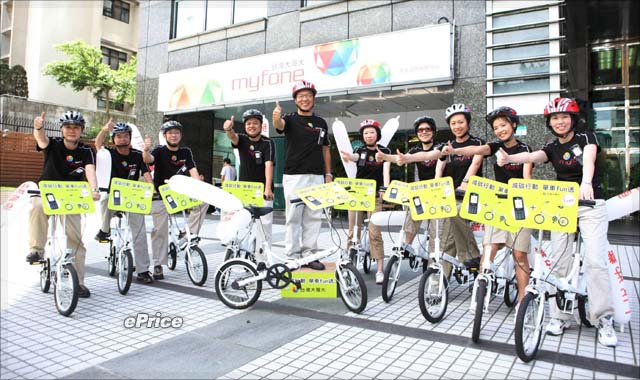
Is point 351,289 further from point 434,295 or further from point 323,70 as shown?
point 323,70

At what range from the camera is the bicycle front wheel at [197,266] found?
5.30 meters

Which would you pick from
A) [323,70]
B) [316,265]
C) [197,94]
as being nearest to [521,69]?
[323,70]

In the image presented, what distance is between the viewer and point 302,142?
5.10 metres

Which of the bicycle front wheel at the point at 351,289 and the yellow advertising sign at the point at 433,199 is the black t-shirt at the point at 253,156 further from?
the yellow advertising sign at the point at 433,199

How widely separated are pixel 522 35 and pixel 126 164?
851cm

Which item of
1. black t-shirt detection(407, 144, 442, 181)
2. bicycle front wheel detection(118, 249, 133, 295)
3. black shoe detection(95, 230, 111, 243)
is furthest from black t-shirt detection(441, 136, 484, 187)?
black shoe detection(95, 230, 111, 243)

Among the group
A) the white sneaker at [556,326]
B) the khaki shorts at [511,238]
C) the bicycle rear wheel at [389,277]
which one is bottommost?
the white sneaker at [556,326]

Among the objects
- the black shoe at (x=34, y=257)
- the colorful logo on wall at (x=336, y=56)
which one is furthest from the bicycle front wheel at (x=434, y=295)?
the colorful logo on wall at (x=336, y=56)

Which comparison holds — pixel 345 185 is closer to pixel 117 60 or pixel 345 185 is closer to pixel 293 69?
pixel 293 69

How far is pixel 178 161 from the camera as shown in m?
5.68

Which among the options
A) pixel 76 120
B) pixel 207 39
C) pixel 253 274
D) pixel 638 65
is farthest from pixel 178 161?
pixel 638 65

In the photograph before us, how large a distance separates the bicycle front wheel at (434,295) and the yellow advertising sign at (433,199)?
524mm

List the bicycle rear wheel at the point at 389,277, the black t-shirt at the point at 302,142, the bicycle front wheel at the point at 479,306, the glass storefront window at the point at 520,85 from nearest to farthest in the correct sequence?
the bicycle front wheel at the point at 479,306, the bicycle rear wheel at the point at 389,277, the black t-shirt at the point at 302,142, the glass storefront window at the point at 520,85

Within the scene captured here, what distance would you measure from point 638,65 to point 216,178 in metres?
14.2
